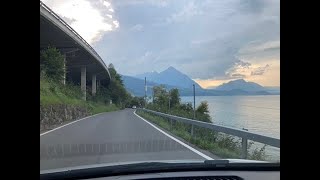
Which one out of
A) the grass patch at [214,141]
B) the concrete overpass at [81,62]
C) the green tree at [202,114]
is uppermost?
the concrete overpass at [81,62]

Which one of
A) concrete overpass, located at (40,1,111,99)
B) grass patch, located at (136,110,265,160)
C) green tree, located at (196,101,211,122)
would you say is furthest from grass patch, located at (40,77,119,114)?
grass patch, located at (136,110,265,160)

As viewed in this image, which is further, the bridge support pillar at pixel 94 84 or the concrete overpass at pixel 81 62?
the bridge support pillar at pixel 94 84

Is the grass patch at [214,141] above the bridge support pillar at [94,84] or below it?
below

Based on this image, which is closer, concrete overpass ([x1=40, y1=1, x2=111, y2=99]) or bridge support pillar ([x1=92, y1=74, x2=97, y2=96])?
concrete overpass ([x1=40, y1=1, x2=111, y2=99])

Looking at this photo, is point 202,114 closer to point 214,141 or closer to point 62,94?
point 214,141

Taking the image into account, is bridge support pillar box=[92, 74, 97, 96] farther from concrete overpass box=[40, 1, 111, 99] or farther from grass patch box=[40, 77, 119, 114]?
grass patch box=[40, 77, 119, 114]

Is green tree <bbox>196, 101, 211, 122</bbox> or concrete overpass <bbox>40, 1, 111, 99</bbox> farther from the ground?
concrete overpass <bbox>40, 1, 111, 99</bbox>

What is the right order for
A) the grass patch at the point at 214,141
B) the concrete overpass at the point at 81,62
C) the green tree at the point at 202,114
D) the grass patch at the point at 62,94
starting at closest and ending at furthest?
the grass patch at the point at 62,94, the concrete overpass at the point at 81,62, the grass patch at the point at 214,141, the green tree at the point at 202,114

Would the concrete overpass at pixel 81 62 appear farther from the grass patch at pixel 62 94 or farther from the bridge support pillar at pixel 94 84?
the grass patch at pixel 62 94

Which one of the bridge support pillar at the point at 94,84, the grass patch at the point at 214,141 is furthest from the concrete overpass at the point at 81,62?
the grass patch at the point at 214,141
